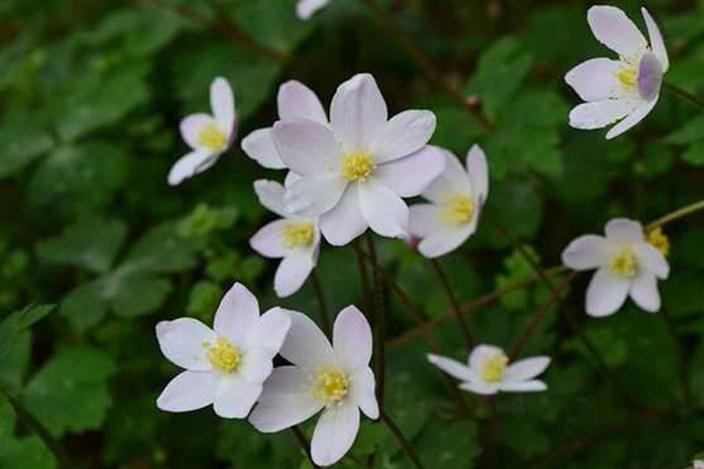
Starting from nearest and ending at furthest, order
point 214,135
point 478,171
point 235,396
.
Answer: point 235,396 < point 478,171 < point 214,135

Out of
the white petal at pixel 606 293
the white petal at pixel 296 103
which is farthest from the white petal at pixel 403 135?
the white petal at pixel 606 293

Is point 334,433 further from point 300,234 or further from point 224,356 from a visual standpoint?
point 300,234

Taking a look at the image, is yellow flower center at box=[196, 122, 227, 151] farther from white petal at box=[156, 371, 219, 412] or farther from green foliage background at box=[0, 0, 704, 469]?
white petal at box=[156, 371, 219, 412]

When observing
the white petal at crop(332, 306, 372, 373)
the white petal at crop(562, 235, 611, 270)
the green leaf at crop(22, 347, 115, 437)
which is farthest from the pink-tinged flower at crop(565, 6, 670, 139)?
the green leaf at crop(22, 347, 115, 437)

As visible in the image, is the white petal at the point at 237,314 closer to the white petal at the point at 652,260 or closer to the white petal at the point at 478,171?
the white petal at the point at 478,171

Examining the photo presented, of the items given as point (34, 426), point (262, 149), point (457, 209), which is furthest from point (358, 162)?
point (34, 426)

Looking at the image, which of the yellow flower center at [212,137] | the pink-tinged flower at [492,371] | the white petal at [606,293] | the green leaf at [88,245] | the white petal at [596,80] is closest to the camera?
the white petal at [596,80]

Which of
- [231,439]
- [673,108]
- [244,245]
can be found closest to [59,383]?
[231,439]
